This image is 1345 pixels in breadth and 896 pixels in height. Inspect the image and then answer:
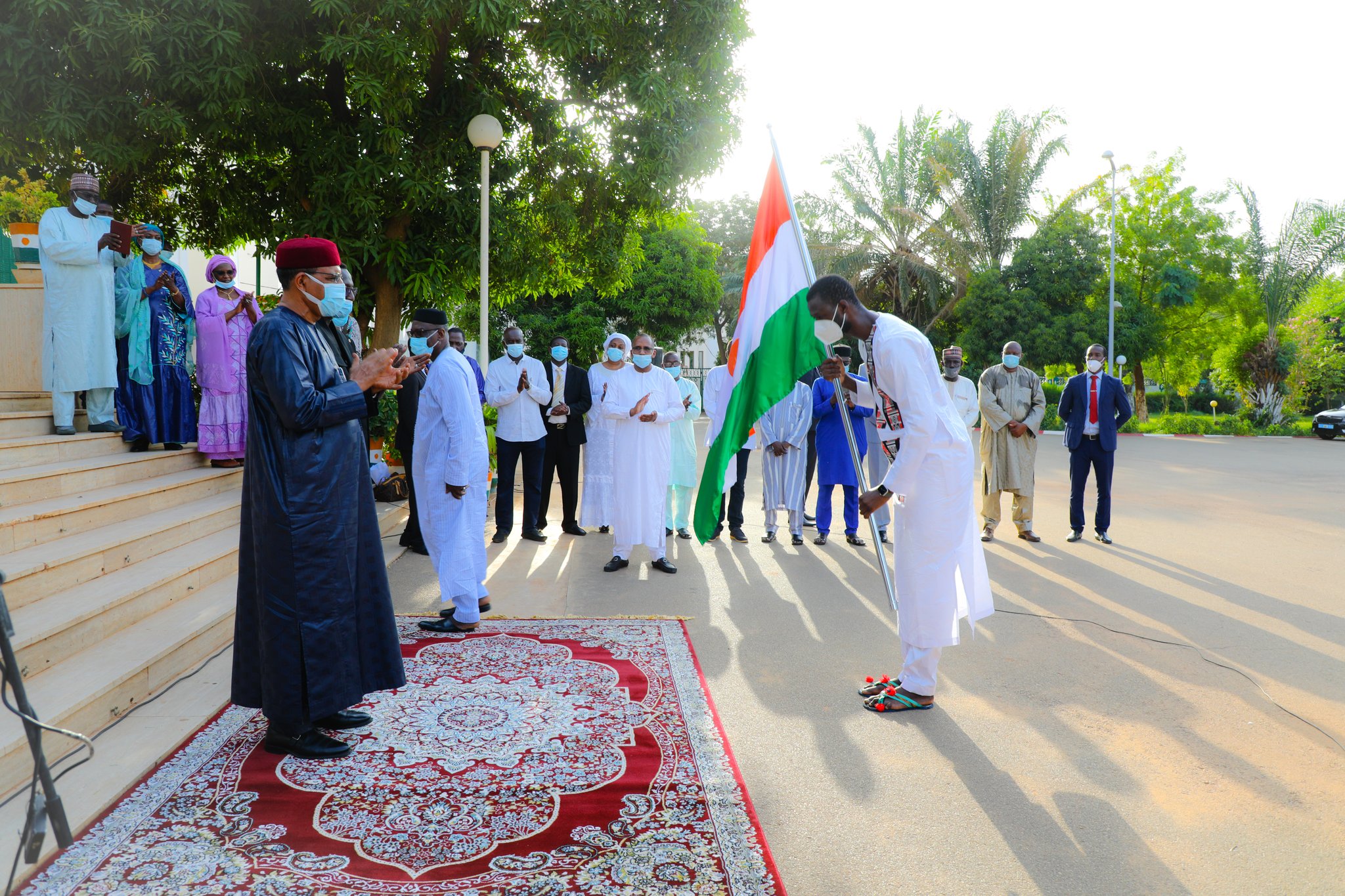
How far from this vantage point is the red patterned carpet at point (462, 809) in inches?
106

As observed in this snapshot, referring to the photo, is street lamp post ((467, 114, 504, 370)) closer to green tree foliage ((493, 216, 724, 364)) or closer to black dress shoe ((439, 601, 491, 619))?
black dress shoe ((439, 601, 491, 619))

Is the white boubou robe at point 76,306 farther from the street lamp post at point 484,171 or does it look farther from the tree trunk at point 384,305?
the tree trunk at point 384,305

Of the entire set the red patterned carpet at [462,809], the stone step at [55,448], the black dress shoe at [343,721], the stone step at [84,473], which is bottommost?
the red patterned carpet at [462,809]

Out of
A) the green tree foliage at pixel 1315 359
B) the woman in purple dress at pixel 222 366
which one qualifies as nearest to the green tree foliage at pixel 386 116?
the woman in purple dress at pixel 222 366

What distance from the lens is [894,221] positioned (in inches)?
1163

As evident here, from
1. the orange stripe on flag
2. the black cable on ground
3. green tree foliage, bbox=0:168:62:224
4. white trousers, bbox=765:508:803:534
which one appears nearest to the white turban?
white trousers, bbox=765:508:803:534

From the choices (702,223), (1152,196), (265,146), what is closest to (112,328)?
(265,146)

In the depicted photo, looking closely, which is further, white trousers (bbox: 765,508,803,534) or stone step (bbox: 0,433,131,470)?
white trousers (bbox: 765,508,803,534)

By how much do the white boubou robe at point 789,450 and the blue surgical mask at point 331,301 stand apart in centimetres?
550

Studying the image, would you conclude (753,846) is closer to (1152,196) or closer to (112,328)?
(112,328)

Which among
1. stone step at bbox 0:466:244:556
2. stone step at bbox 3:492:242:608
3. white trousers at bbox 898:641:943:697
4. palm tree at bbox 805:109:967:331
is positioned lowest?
white trousers at bbox 898:641:943:697

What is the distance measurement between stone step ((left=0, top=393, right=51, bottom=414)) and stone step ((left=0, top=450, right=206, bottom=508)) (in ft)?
4.52

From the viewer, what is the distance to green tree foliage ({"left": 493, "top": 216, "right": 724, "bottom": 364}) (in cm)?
2461

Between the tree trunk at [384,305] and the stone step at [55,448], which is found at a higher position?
the tree trunk at [384,305]
